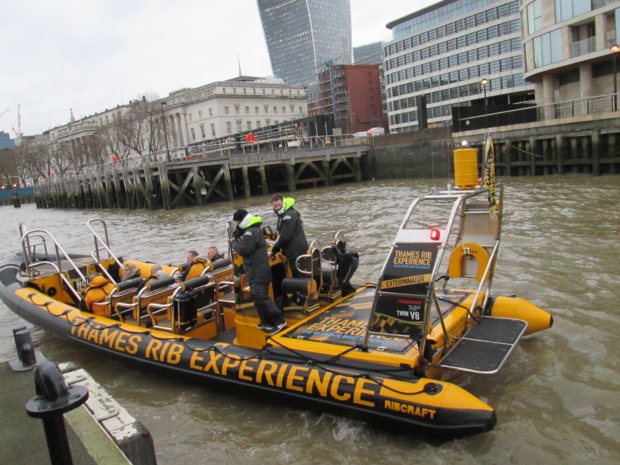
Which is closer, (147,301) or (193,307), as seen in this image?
(193,307)

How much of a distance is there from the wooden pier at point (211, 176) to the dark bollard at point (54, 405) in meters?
28.3

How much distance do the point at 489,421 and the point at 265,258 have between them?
3155 millimetres

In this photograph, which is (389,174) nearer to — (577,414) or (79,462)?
(577,414)

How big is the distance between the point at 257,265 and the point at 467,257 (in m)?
2.88

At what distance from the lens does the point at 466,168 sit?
18.7ft

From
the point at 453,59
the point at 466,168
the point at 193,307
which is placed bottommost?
the point at 193,307

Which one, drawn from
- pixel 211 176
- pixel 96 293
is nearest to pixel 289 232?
pixel 96 293

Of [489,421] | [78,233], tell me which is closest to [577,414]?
[489,421]

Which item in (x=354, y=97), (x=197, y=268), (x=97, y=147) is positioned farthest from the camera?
(x=354, y=97)

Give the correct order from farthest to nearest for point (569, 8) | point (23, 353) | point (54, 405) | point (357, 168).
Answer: point (357, 168) < point (569, 8) < point (23, 353) < point (54, 405)

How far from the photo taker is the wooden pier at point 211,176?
30672mm

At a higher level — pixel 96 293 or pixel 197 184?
pixel 197 184

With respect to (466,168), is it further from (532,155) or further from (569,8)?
(569,8)

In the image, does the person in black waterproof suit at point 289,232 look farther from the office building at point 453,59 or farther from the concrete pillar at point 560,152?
the office building at point 453,59
